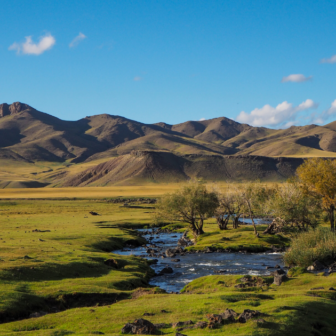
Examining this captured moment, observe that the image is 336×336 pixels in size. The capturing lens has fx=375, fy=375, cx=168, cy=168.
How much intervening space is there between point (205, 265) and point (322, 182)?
26.6m

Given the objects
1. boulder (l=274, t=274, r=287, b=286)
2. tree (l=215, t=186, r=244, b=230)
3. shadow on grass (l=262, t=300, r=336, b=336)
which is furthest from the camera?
tree (l=215, t=186, r=244, b=230)

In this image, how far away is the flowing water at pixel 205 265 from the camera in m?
44.2

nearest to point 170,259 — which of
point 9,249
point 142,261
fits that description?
point 142,261

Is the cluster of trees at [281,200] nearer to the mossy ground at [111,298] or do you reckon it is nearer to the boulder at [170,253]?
the boulder at [170,253]

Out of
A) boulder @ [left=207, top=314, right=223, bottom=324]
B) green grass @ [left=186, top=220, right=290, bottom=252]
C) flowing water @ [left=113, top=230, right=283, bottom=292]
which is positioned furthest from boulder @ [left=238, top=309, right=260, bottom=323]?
green grass @ [left=186, top=220, right=290, bottom=252]

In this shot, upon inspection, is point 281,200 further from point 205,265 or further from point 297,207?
point 205,265

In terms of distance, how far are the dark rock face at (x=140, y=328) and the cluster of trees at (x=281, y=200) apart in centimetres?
4744

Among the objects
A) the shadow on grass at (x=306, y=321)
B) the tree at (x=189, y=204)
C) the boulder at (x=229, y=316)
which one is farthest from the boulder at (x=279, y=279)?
the tree at (x=189, y=204)

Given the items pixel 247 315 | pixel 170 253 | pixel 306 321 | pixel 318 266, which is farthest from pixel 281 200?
pixel 247 315

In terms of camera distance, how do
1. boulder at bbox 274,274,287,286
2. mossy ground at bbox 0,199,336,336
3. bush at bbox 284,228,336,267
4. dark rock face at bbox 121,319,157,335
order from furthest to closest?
bush at bbox 284,228,336,267, boulder at bbox 274,274,287,286, mossy ground at bbox 0,199,336,336, dark rock face at bbox 121,319,157,335

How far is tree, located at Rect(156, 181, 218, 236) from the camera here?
72750mm

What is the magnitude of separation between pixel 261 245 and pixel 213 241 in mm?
8723

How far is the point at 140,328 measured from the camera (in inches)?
862

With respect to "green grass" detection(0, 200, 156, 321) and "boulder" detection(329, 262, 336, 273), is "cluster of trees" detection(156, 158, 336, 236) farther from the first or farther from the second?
"boulder" detection(329, 262, 336, 273)
